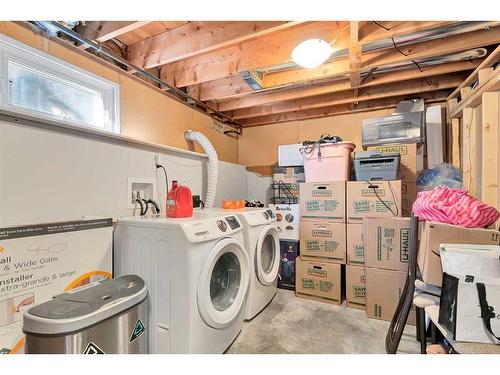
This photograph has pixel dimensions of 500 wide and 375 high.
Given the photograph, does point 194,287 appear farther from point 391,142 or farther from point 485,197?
point 391,142

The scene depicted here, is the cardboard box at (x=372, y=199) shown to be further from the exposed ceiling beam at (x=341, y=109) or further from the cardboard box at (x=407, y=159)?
the exposed ceiling beam at (x=341, y=109)

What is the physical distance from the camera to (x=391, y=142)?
263 centimetres

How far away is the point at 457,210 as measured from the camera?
4.82 ft

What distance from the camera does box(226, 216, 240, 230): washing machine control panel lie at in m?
1.75

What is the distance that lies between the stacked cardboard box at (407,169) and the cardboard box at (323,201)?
633 mm

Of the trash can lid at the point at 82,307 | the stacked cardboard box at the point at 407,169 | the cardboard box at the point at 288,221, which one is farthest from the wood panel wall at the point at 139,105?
the stacked cardboard box at the point at 407,169

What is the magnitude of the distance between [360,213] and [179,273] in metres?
→ 1.88

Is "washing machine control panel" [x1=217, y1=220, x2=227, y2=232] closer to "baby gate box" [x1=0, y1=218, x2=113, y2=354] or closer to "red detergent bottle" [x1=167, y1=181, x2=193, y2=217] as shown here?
"red detergent bottle" [x1=167, y1=181, x2=193, y2=217]

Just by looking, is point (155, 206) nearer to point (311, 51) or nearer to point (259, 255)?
point (259, 255)

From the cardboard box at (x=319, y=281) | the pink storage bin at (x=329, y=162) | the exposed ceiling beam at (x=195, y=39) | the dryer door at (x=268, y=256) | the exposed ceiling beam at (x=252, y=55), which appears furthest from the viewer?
the pink storage bin at (x=329, y=162)

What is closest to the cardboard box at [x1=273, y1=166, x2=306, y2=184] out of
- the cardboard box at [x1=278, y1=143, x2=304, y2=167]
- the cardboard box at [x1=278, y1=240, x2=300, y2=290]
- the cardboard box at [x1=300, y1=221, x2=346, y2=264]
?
the cardboard box at [x1=278, y1=143, x2=304, y2=167]

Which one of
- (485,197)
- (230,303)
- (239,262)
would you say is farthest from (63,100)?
(485,197)

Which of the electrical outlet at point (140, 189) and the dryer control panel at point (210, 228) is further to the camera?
the electrical outlet at point (140, 189)

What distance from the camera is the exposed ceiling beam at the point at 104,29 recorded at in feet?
→ 5.37
